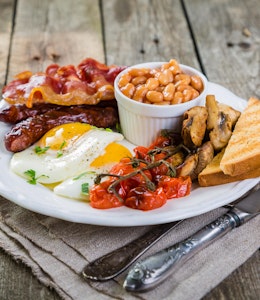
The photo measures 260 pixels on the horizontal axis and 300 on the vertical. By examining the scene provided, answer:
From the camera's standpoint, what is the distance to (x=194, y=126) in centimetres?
326

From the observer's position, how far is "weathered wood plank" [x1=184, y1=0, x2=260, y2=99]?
4.85 m

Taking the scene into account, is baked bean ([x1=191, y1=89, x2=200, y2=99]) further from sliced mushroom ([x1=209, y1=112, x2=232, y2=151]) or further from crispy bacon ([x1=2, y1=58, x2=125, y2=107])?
crispy bacon ([x1=2, y1=58, x2=125, y2=107])

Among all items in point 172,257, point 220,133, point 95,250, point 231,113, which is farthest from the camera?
point 231,113

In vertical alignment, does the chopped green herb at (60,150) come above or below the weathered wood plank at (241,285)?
above

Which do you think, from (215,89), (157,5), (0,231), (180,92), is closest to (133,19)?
(157,5)

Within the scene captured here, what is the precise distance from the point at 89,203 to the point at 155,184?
1.18ft

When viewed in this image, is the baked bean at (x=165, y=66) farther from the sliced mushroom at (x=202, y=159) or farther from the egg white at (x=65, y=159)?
the sliced mushroom at (x=202, y=159)

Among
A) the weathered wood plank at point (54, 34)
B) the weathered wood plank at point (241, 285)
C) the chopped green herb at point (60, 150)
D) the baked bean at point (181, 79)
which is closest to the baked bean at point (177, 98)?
the baked bean at point (181, 79)

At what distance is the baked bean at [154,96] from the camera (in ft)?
11.2

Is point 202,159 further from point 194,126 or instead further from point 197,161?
point 194,126

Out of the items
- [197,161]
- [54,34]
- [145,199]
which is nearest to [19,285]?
[145,199]

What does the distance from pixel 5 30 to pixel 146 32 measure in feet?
4.49

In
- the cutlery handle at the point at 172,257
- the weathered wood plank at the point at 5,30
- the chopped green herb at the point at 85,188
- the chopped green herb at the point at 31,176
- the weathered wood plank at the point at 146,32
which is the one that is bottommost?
the weathered wood plank at the point at 5,30

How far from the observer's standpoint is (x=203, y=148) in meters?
3.21
